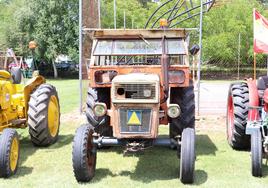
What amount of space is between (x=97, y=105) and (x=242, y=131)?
250 cm

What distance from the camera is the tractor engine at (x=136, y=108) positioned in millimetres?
5816

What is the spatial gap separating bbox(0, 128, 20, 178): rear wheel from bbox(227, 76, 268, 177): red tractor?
3.13 metres

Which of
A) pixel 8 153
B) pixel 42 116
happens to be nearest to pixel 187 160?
pixel 8 153

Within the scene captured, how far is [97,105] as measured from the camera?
19.9 ft

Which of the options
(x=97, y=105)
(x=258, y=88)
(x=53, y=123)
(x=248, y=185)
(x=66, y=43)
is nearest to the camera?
(x=248, y=185)

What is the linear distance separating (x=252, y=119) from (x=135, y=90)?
74.2 inches

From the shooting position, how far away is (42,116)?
7570 millimetres

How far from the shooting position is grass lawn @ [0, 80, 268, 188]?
226 inches

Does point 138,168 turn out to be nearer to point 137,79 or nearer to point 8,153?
point 137,79

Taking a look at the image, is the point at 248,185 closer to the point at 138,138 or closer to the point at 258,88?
the point at 138,138

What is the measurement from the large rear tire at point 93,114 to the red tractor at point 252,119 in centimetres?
202

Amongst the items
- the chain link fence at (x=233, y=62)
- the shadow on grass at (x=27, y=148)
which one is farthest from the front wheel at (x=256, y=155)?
the chain link fence at (x=233, y=62)

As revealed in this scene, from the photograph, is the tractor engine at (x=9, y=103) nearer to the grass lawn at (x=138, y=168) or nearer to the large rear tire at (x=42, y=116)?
the large rear tire at (x=42, y=116)

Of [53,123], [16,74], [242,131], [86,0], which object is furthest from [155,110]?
[86,0]
